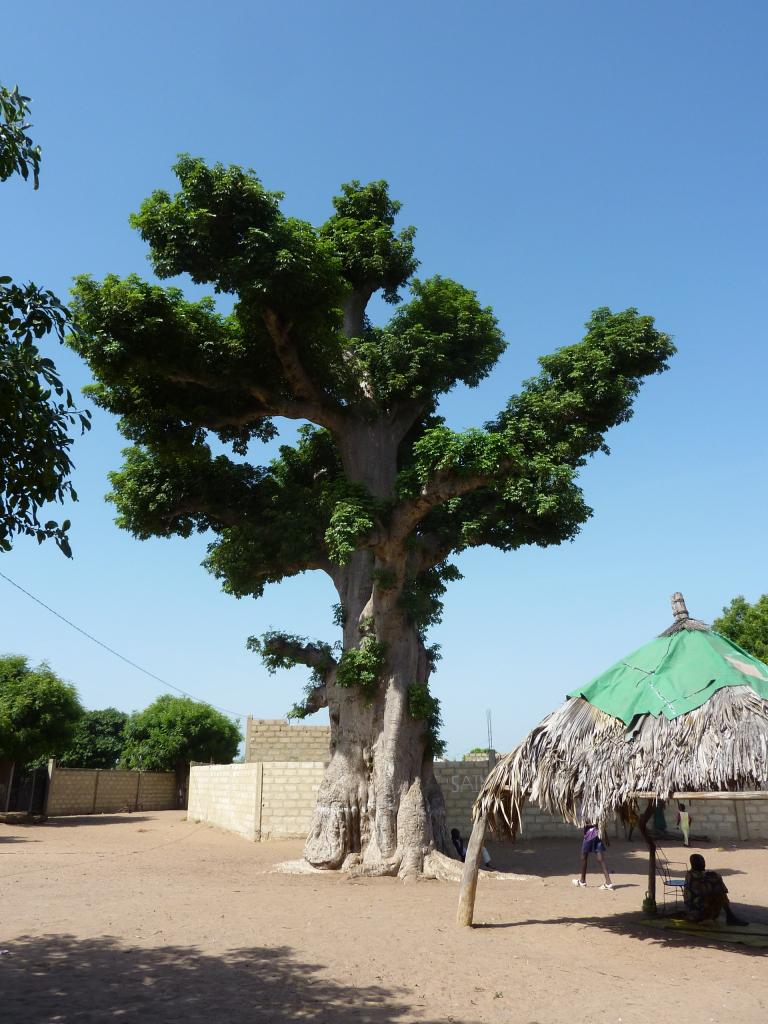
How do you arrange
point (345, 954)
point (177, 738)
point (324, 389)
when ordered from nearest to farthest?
point (345, 954) → point (324, 389) → point (177, 738)

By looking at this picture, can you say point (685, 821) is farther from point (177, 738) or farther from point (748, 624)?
point (177, 738)

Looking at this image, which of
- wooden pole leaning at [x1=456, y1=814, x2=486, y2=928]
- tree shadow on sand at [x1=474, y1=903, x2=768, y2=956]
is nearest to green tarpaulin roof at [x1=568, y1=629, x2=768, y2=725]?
wooden pole leaning at [x1=456, y1=814, x2=486, y2=928]

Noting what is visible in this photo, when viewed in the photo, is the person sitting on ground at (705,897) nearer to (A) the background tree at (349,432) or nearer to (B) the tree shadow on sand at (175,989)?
(B) the tree shadow on sand at (175,989)

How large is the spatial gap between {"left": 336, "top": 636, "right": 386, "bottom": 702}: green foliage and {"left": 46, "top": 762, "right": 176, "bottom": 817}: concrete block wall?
2081 centimetres

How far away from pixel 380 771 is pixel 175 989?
8094mm

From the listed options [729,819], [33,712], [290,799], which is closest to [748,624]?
[729,819]

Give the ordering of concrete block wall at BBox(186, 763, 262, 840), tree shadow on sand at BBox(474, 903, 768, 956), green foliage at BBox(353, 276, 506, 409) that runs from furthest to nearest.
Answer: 1. concrete block wall at BBox(186, 763, 262, 840)
2. green foliage at BBox(353, 276, 506, 409)
3. tree shadow on sand at BBox(474, 903, 768, 956)

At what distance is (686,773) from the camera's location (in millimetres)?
7508

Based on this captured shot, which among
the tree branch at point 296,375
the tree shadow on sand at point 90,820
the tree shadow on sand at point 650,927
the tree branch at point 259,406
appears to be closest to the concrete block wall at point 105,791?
the tree shadow on sand at point 90,820

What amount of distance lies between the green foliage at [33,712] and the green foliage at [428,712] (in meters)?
17.1

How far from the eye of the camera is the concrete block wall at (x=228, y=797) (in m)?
19.3

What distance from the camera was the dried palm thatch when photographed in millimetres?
7426

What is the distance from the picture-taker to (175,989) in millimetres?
6043

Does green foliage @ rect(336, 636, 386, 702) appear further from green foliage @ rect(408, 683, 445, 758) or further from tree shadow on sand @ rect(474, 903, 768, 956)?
tree shadow on sand @ rect(474, 903, 768, 956)
